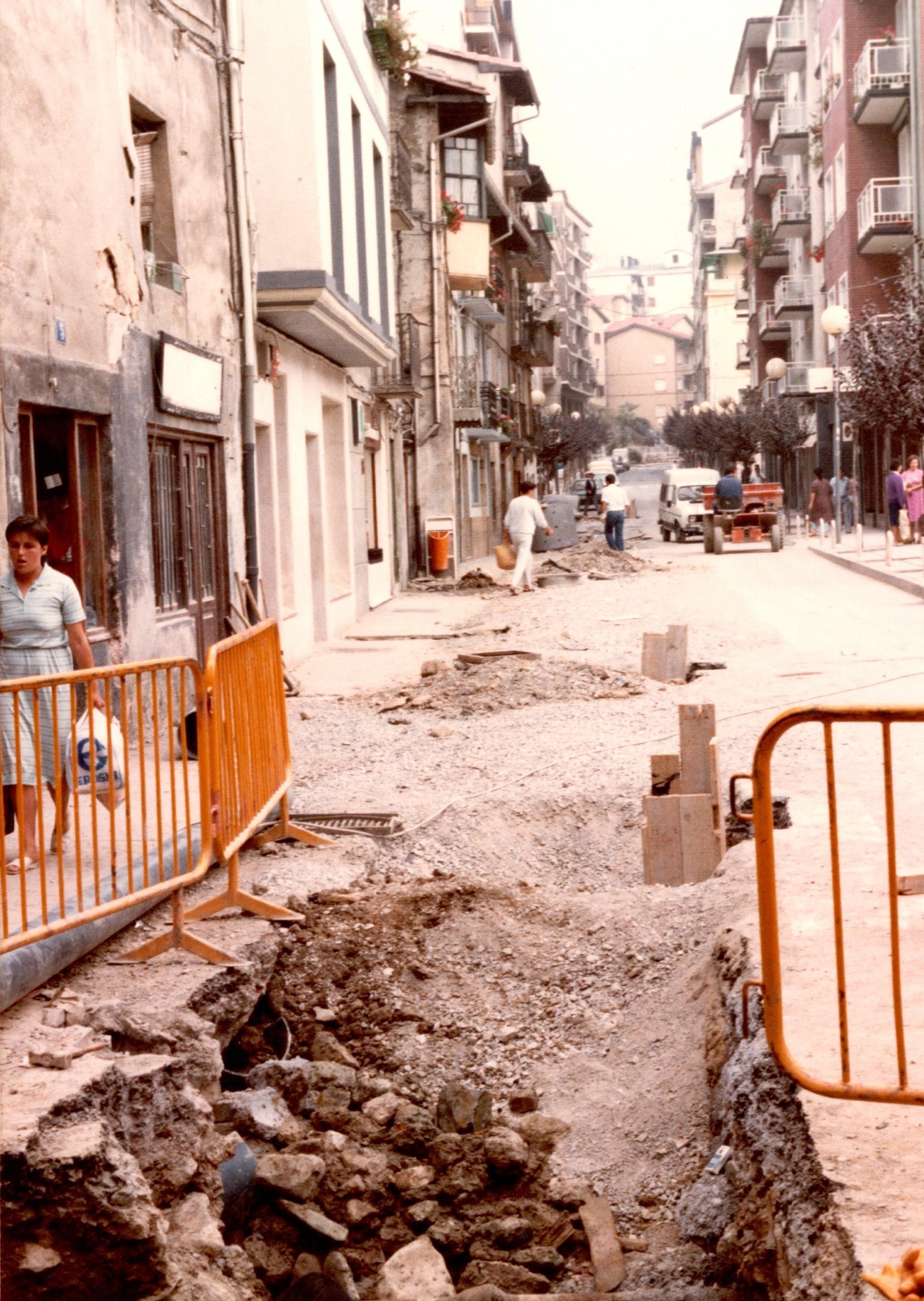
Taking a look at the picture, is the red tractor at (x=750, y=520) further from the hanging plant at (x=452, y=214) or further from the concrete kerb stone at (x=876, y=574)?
the hanging plant at (x=452, y=214)

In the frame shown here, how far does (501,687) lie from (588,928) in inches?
264

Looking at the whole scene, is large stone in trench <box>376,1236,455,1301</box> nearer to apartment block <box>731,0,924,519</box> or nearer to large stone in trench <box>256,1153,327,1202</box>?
large stone in trench <box>256,1153,327,1202</box>

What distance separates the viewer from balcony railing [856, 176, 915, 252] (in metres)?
39.6

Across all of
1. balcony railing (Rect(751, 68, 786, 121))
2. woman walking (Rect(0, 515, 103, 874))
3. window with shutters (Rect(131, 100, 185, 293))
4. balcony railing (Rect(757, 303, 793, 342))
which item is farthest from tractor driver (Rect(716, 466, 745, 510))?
balcony railing (Rect(751, 68, 786, 121))

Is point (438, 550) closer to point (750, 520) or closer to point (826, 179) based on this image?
point (750, 520)

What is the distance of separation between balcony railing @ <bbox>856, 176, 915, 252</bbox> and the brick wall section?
2109 millimetres

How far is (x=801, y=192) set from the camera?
185ft

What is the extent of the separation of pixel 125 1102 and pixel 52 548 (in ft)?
19.6

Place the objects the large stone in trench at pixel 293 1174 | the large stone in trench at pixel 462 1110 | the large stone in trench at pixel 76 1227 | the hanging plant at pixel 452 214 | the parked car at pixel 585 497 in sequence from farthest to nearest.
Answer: the parked car at pixel 585 497 < the hanging plant at pixel 452 214 < the large stone in trench at pixel 462 1110 < the large stone in trench at pixel 293 1174 < the large stone in trench at pixel 76 1227

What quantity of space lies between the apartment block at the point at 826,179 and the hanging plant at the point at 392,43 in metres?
17.9

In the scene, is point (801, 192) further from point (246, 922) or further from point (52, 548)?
point (246, 922)

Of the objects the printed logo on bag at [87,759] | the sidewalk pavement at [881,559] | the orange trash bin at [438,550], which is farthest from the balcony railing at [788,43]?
the printed logo on bag at [87,759]

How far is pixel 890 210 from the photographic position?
40.2m

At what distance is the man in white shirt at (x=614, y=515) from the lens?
108 ft
